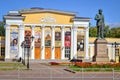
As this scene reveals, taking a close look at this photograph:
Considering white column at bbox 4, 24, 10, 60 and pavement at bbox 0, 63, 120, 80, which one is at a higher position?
white column at bbox 4, 24, 10, 60

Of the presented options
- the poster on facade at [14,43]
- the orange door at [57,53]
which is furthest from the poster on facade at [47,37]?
the poster on facade at [14,43]

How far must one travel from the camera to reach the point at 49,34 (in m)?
75.9

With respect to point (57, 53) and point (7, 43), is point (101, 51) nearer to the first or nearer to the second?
point (57, 53)

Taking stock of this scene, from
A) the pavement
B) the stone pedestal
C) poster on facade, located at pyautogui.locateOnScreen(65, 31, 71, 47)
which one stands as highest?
poster on facade, located at pyautogui.locateOnScreen(65, 31, 71, 47)

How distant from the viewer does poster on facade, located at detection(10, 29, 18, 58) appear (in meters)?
74.1

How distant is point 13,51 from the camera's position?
7425cm

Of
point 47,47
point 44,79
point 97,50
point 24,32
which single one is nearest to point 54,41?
point 47,47

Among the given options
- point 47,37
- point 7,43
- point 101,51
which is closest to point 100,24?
point 101,51

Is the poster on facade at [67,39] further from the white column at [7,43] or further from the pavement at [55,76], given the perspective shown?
the pavement at [55,76]

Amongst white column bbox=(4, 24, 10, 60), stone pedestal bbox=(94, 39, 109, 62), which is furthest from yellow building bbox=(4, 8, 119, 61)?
stone pedestal bbox=(94, 39, 109, 62)

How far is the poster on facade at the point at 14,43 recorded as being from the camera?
74062mm

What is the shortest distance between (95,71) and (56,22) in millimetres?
45626

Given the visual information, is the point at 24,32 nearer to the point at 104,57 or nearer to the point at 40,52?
the point at 40,52

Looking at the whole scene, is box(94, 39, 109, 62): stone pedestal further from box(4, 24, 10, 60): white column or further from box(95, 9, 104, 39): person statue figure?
box(4, 24, 10, 60): white column
